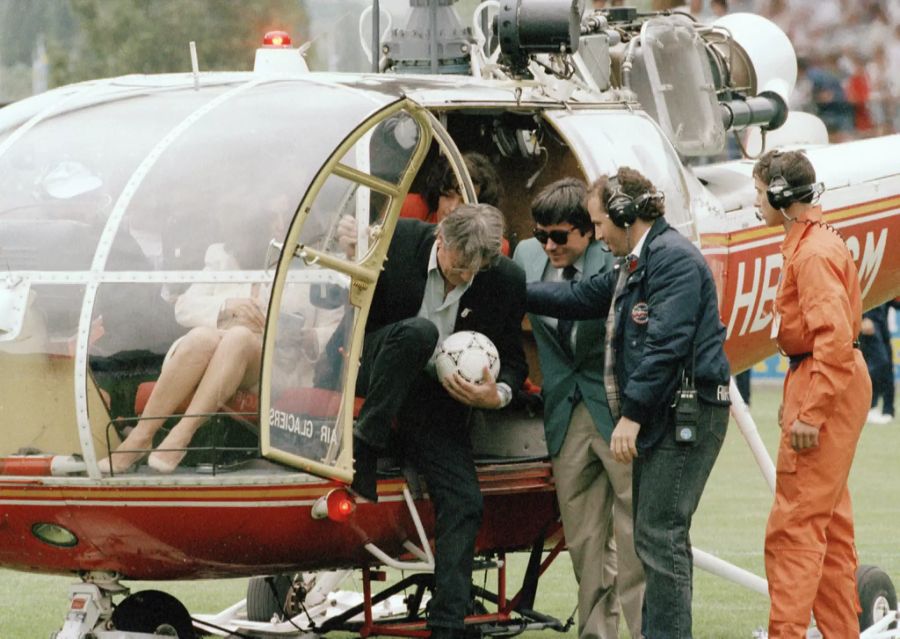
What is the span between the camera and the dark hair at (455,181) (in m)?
7.21

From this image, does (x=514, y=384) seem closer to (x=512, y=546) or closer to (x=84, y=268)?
(x=512, y=546)

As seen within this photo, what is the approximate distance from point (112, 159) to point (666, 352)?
6.65 feet

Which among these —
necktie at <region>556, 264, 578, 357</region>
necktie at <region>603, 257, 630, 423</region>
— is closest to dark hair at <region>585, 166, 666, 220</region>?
necktie at <region>603, 257, 630, 423</region>

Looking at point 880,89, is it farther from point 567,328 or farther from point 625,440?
point 625,440

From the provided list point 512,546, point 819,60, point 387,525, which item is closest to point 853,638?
point 512,546

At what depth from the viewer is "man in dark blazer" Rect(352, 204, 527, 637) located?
6312 mm

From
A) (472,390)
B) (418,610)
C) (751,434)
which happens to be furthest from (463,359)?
(751,434)

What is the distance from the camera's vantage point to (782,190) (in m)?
6.99

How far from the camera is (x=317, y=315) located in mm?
6148

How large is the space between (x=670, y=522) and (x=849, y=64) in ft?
45.7

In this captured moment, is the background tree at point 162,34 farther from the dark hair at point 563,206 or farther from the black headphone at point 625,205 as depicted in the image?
the black headphone at point 625,205

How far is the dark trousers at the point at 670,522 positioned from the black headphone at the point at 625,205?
719 millimetres

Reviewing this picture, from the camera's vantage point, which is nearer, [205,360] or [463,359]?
[205,360]

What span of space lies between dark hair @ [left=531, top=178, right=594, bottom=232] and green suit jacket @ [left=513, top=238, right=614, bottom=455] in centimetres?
17
